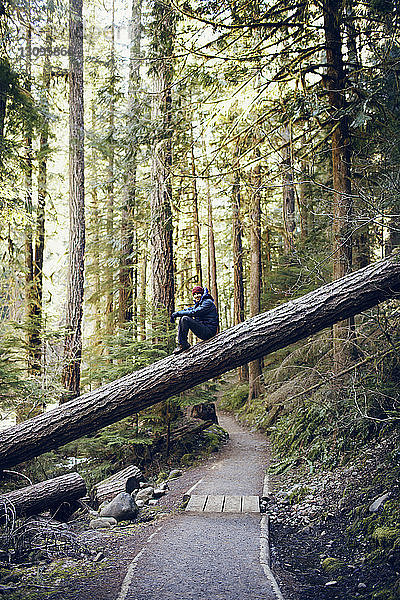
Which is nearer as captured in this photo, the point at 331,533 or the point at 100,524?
the point at 331,533

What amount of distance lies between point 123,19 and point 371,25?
12.6 m

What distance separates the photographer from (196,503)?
25.0 ft

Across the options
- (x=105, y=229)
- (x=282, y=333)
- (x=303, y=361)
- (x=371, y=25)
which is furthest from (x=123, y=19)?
(x=282, y=333)

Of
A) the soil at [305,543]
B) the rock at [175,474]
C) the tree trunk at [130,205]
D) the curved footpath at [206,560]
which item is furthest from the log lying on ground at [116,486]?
the tree trunk at [130,205]

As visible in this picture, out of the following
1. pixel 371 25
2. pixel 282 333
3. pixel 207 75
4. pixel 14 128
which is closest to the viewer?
pixel 282 333

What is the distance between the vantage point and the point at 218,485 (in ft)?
28.1

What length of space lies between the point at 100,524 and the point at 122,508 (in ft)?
1.34

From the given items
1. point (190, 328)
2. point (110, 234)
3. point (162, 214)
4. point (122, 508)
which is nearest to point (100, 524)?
point (122, 508)

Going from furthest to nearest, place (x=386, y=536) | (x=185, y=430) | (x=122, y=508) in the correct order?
(x=185, y=430), (x=122, y=508), (x=386, y=536)

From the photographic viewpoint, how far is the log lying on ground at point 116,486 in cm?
834

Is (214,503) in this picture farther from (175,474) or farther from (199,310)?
(199,310)

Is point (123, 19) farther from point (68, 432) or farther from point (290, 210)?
point (68, 432)

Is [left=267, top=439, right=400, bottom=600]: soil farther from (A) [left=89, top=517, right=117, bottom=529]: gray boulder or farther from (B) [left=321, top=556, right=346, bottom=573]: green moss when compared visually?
(A) [left=89, top=517, right=117, bottom=529]: gray boulder

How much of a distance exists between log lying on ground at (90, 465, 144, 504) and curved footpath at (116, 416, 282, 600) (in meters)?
1.20
